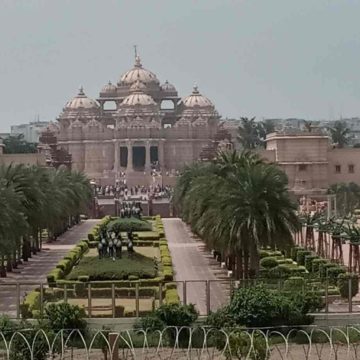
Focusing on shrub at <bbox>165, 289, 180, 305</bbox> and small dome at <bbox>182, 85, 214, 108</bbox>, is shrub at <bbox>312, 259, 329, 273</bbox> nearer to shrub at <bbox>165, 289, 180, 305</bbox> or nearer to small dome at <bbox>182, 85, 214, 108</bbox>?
shrub at <bbox>165, 289, 180, 305</bbox>

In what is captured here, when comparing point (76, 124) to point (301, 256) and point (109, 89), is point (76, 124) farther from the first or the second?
point (301, 256)

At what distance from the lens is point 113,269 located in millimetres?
31516

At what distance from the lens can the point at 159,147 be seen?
385 ft

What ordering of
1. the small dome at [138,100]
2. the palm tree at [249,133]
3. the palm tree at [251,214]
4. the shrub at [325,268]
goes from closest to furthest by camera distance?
1. the palm tree at [251,214]
2. the shrub at [325,268]
3. the small dome at [138,100]
4. the palm tree at [249,133]

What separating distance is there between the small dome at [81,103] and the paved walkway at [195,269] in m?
65.0

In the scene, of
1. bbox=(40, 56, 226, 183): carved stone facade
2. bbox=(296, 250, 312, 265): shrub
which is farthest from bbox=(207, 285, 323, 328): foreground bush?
bbox=(40, 56, 226, 183): carved stone facade

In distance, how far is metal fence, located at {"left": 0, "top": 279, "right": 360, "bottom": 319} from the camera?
78.7 ft

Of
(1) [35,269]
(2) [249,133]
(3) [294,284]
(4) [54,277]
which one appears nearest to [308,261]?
(4) [54,277]

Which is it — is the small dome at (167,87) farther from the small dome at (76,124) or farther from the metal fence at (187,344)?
the metal fence at (187,344)

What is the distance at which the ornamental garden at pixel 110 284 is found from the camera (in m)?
24.1

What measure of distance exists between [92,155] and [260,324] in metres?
100

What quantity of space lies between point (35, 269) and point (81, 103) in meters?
91.4

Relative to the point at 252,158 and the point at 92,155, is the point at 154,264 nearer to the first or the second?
the point at 252,158

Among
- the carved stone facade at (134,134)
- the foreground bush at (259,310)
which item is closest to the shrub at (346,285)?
the foreground bush at (259,310)
